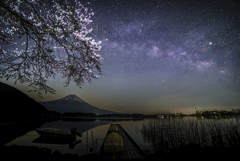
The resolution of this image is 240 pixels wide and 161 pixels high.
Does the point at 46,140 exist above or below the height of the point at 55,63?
below

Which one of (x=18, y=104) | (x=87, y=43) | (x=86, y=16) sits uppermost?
(x=86, y=16)

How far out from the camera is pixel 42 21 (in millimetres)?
6117

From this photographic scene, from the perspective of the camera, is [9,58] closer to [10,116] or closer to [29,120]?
[10,116]

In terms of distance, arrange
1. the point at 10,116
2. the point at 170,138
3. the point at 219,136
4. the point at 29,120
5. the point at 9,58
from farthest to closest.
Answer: the point at 29,120
the point at 10,116
the point at 170,138
the point at 219,136
the point at 9,58

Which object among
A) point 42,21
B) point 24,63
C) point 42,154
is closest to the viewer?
point 42,21

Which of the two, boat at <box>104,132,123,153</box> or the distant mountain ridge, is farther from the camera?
the distant mountain ridge

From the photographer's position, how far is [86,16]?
7.32 metres

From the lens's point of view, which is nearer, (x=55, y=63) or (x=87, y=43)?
(x=87, y=43)

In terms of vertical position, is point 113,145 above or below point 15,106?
below

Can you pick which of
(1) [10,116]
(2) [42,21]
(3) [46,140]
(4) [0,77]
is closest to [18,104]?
(1) [10,116]

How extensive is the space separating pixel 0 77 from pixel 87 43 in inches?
245

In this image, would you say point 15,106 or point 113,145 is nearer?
point 113,145

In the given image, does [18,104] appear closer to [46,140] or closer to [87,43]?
[46,140]

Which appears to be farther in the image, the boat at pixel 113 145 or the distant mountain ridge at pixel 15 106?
the distant mountain ridge at pixel 15 106
